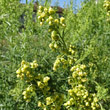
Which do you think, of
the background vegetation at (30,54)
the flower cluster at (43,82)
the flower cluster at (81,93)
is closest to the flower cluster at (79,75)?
the flower cluster at (81,93)

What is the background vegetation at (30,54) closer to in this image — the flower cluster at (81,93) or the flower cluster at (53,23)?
the flower cluster at (81,93)

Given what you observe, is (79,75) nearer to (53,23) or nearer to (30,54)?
(53,23)

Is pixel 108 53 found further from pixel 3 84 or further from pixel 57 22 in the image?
pixel 57 22

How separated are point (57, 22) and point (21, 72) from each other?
281 mm

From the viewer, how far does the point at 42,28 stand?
6.32ft

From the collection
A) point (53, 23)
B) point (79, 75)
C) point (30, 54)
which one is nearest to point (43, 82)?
point (79, 75)

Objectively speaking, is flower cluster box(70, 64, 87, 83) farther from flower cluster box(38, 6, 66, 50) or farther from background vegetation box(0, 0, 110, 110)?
background vegetation box(0, 0, 110, 110)

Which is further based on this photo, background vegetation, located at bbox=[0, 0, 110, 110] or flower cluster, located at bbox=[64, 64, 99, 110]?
background vegetation, located at bbox=[0, 0, 110, 110]

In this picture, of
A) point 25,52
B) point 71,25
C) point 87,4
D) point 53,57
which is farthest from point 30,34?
point 87,4

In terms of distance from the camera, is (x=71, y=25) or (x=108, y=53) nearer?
(x=108, y=53)

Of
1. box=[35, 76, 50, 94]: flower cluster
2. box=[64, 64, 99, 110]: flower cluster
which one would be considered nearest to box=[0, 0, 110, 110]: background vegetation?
box=[64, 64, 99, 110]: flower cluster

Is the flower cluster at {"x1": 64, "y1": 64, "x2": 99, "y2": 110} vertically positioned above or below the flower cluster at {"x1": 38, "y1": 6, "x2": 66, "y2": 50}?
below

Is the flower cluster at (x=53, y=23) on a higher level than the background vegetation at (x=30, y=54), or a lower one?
higher

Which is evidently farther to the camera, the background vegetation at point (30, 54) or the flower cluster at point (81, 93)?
the background vegetation at point (30, 54)
